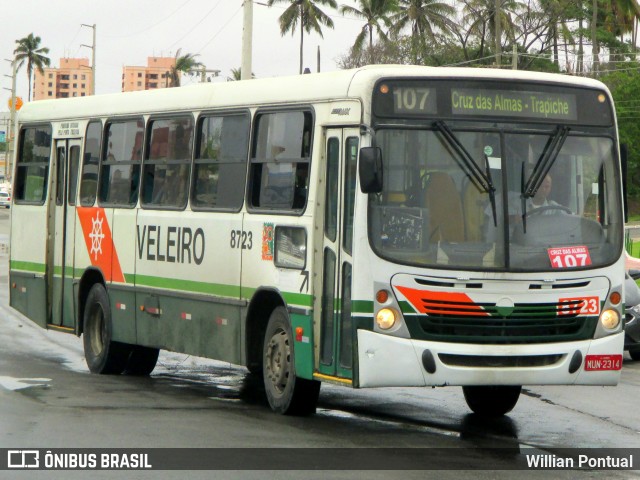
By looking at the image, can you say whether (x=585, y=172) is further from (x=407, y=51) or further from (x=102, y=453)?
(x=407, y=51)

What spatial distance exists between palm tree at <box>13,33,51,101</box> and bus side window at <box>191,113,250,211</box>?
136m

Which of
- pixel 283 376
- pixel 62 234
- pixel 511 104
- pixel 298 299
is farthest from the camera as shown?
pixel 62 234

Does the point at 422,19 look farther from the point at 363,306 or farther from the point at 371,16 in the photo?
the point at 363,306

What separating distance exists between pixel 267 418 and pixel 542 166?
3.03 meters

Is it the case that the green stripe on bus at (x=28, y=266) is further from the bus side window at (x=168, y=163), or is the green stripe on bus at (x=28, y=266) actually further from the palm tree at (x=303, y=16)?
the palm tree at (x=303, y=16)

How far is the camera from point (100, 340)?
1554 centimetres

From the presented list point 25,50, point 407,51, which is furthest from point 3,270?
point 25,50

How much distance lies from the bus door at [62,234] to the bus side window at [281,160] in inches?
175

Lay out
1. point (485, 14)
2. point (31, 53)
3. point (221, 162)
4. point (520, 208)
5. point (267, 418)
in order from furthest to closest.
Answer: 1. point (31, 53)
2. point (485, 14)
3. point (221, 162)
4. point (267, 418)
5. point (520, 208)

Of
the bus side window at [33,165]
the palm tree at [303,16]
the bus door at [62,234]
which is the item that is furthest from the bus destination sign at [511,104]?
the palm tree at [303,16]

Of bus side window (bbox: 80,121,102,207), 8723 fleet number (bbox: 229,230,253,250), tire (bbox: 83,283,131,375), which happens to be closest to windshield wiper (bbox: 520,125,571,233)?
8723 fleet number (bbox: 229,230,253,250)

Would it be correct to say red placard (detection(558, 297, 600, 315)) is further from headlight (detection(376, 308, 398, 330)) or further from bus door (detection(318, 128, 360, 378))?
bus door (detection(318, 128, 360, 378))

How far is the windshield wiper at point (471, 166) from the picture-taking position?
34.8ft

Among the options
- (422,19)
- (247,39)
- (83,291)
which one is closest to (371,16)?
(422,19)
